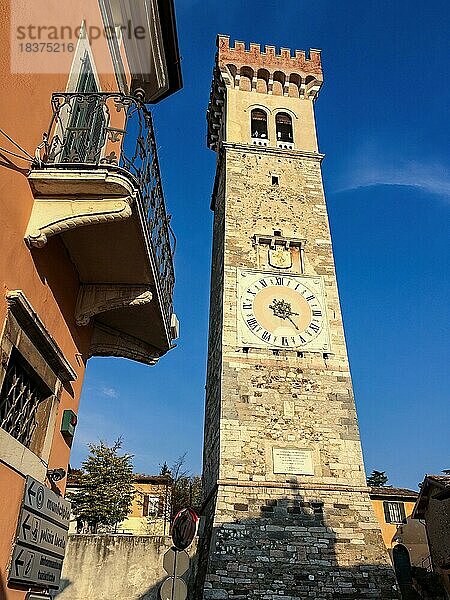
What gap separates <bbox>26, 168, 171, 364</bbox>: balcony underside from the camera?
12.4ft

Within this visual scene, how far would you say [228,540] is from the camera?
1156 cm

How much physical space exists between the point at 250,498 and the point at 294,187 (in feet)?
35.4

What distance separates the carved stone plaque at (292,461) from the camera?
1288cm

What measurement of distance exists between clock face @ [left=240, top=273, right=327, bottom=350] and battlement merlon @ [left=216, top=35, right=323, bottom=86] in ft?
33.6

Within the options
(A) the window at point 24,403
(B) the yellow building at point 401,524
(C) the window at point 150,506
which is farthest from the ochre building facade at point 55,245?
(C) the window at point 150,506

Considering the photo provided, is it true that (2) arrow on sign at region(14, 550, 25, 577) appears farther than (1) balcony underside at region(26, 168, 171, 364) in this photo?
No

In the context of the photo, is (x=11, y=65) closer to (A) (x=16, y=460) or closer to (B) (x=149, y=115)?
(B) (x=149, y=115)

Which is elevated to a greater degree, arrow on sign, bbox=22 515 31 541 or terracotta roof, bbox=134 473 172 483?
terracotta roof, bbox=134 473 172 483

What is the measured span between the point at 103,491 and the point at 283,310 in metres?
11.9

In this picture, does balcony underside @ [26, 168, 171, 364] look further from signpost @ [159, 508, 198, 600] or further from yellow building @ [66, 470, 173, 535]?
yellow building @ [66, 470, 173, 535]

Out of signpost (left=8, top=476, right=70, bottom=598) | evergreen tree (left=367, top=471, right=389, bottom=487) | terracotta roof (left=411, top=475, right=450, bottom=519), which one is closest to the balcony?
signpost (left=8, top=476, right=70, bottom=598)

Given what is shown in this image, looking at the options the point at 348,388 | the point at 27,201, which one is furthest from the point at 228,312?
the point at 27,201

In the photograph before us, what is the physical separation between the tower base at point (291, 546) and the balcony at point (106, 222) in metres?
6.92

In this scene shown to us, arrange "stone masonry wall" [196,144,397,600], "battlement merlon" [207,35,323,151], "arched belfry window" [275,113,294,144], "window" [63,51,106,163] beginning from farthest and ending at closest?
"battlement merlon" [207,35,323,151] < "arched belfry window" [275,113,294,144] < "stone masonry wall" [196,144,397,600] < "window" [63,51,106,163]
